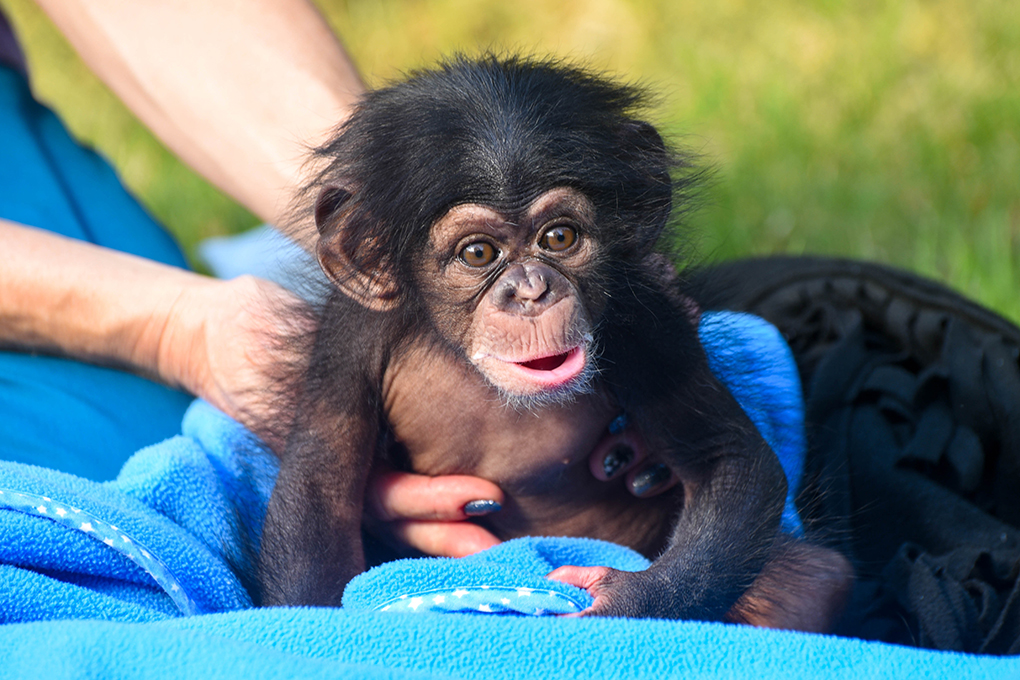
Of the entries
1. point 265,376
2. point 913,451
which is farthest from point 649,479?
point 265,376

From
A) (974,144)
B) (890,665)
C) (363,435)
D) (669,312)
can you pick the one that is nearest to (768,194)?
(974,144)

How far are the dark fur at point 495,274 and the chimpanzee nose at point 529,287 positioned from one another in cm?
9

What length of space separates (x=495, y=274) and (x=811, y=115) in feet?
13.7

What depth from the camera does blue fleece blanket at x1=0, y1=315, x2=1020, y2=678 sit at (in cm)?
143

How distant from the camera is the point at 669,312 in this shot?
2068 millimetres

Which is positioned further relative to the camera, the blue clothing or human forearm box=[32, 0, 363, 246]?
human forearm box=[32, 0, 363, 246]

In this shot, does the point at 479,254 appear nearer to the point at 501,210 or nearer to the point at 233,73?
the point at 501,210

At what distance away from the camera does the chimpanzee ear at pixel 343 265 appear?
202cm

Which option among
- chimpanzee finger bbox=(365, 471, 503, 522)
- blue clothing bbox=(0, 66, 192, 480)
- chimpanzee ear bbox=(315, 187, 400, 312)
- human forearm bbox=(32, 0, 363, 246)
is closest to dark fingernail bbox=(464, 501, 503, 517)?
chimpanzee finger bbox=(365, 471, 503, 522)

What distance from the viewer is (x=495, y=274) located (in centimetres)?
190

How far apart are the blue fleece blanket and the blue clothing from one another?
13.1 inches

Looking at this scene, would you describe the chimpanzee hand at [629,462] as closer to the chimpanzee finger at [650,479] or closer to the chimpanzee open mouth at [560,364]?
the chimpanzee finger at [650,479]

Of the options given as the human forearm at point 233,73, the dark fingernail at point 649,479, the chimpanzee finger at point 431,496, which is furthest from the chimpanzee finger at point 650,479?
the human forearm at point 233,73

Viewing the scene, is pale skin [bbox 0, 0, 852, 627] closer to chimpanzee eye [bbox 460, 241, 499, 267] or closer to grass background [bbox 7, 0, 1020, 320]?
chimpanzee eye [bbox 460, 241, 499, 267]
